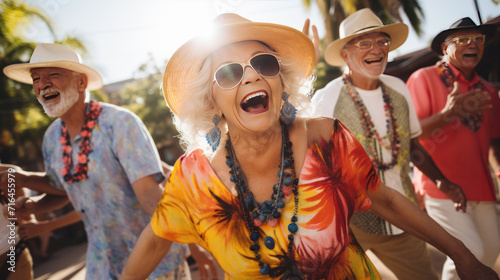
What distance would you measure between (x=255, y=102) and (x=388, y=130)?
1423 mm

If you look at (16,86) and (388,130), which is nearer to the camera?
(388,130)

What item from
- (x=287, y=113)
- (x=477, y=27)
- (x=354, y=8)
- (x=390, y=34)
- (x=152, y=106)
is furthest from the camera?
(x=152, y=106)

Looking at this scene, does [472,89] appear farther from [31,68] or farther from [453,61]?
[31,68]

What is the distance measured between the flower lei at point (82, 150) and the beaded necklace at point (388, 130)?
2.10m

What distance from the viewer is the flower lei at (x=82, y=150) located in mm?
2315

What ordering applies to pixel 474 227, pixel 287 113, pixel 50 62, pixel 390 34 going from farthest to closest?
pixel 390 34 < pixel 474 227 < pixel 50 62 < pixel 287 113

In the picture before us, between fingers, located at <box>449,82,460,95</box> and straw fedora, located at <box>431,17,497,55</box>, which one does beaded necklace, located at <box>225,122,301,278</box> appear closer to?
straw fedora, located at <box>431,17,497,55</box>

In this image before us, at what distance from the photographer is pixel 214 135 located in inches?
65.5

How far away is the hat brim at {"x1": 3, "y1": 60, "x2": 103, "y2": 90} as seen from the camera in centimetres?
228

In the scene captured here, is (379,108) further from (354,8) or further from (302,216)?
(354,8)

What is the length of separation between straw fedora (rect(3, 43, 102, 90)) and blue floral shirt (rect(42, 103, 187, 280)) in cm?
43

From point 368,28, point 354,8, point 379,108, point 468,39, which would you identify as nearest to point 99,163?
point 379,108

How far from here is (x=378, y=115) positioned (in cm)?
245

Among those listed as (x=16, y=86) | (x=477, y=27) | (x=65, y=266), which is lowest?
(x=65, y=266)
